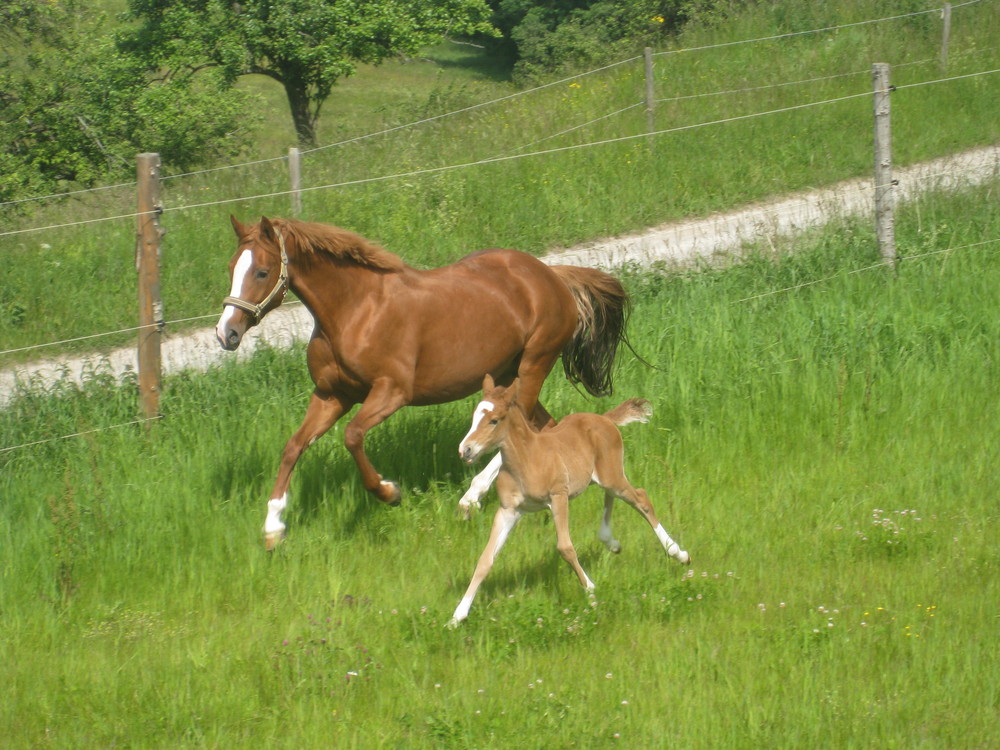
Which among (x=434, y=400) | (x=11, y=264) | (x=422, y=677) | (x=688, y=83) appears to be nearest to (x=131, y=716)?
(x=422, y=677)

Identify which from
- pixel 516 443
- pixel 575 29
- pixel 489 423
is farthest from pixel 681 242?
pixel 575 29

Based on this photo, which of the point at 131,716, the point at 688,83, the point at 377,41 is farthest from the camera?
the point at 377,41

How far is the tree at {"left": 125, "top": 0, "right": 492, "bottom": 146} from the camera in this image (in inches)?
835

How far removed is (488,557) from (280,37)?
18522 mm

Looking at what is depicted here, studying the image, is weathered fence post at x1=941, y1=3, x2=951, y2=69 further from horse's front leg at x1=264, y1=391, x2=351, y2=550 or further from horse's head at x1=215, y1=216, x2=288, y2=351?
horse's head at x1=215, y1=216, x2=288, y2=351

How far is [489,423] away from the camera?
499 cm

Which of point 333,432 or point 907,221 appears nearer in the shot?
point 333,432

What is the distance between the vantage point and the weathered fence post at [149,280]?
748 cm

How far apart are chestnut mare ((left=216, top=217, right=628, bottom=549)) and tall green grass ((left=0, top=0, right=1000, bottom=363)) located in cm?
350

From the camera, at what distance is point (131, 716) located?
4539mm

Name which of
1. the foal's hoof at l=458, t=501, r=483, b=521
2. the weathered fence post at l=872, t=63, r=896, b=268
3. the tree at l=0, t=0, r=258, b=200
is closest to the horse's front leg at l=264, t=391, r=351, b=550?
the foal's hoof at l=458, t=501, r=483, b=521

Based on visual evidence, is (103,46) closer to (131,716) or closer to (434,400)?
(434,400)

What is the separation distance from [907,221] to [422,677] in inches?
340

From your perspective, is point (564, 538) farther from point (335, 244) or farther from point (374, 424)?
point (335, 244)
